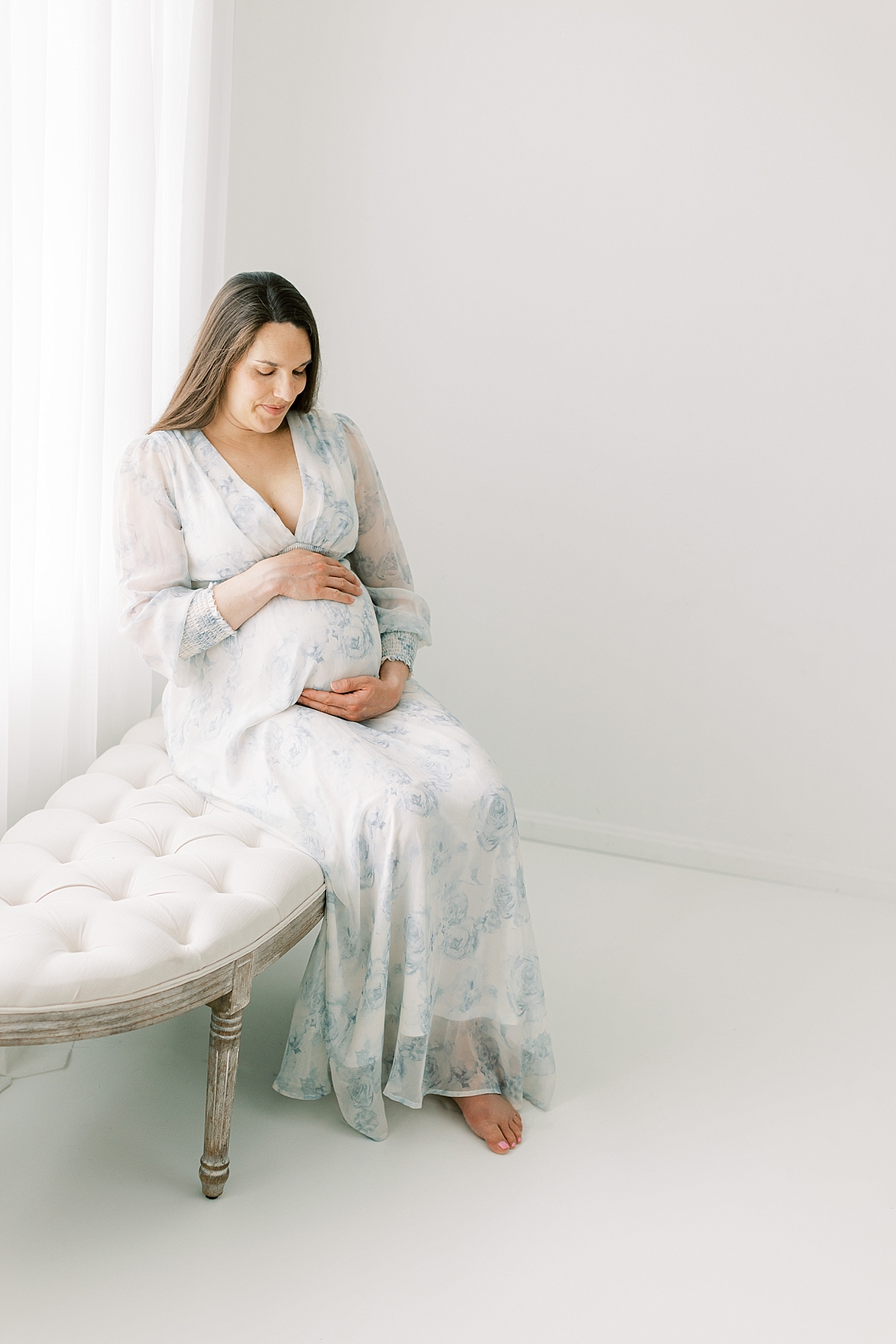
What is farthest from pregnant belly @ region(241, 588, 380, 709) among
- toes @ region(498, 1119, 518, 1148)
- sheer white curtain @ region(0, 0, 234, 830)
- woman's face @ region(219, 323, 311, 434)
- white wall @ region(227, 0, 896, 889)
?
white wall @ region(227, 0, 896, 889)

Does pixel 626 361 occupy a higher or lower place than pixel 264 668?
higher

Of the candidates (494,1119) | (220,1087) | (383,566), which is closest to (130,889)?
(220,1087)

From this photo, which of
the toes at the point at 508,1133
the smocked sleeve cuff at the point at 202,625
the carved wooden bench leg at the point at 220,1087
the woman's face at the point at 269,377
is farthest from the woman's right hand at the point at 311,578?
the toes at the point at 508,1133

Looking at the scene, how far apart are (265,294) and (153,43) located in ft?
2.59

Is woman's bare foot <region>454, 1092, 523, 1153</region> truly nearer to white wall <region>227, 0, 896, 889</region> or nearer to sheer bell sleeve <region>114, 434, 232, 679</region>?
sheer bell sleeve <region>114, 434, 232, 679</region>

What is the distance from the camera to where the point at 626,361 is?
8.63 ft

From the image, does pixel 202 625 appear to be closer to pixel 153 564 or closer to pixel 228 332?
pixel 153 564

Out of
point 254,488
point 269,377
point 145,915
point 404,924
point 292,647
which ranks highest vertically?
point 269,377

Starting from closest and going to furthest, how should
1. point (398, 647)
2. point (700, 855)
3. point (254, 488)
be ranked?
point (254, 488) → point (398, 647) → point (700, 855)

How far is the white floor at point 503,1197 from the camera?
1346 millimetres

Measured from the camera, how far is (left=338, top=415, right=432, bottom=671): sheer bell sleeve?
6.62 feet

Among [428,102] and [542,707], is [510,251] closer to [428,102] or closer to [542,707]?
[428,102]

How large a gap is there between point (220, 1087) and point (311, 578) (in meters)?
0.84

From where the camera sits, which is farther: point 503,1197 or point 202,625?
point 202,625
